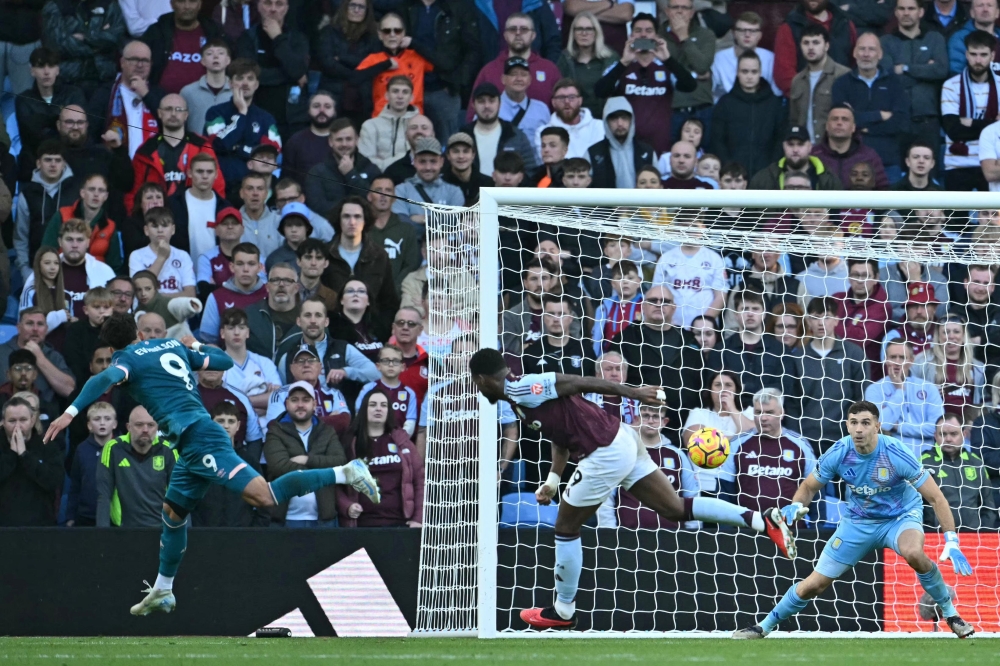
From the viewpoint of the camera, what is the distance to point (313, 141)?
13.2 meters

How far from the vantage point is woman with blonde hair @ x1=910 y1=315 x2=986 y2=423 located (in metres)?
11.6

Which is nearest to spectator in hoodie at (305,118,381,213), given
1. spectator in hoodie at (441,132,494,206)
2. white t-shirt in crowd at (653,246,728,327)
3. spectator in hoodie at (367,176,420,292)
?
spectator in hoodie at (367,176,420,292)

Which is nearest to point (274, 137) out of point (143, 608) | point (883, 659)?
point (143, 608)

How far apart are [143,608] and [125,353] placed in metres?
1.76

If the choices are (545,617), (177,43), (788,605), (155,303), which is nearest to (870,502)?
(788,605)

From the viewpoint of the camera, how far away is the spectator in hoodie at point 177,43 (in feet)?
44.8

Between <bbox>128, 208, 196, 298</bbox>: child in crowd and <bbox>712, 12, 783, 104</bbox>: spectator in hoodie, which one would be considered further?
<bbox>712, 12, 783, 104</bbox>: spectator in hoodie

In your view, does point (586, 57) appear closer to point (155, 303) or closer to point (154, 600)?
point (155, 303)

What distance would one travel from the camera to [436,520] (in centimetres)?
1050

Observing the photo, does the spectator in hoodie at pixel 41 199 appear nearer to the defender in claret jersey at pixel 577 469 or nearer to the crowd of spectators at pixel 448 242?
the crowd of spectators at pixel 448 242

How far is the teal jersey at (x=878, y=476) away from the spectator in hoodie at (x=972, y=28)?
20.1ft

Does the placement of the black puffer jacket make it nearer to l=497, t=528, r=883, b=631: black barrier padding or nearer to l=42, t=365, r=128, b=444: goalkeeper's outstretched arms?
l=497, t=528, r=883, b=631: black barrier padding

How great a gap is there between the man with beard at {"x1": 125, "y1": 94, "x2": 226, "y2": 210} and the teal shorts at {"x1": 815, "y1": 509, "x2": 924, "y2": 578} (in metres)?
6.85

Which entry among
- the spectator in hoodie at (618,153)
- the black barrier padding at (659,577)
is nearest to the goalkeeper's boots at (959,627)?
the black barrier padding at (659,577)
